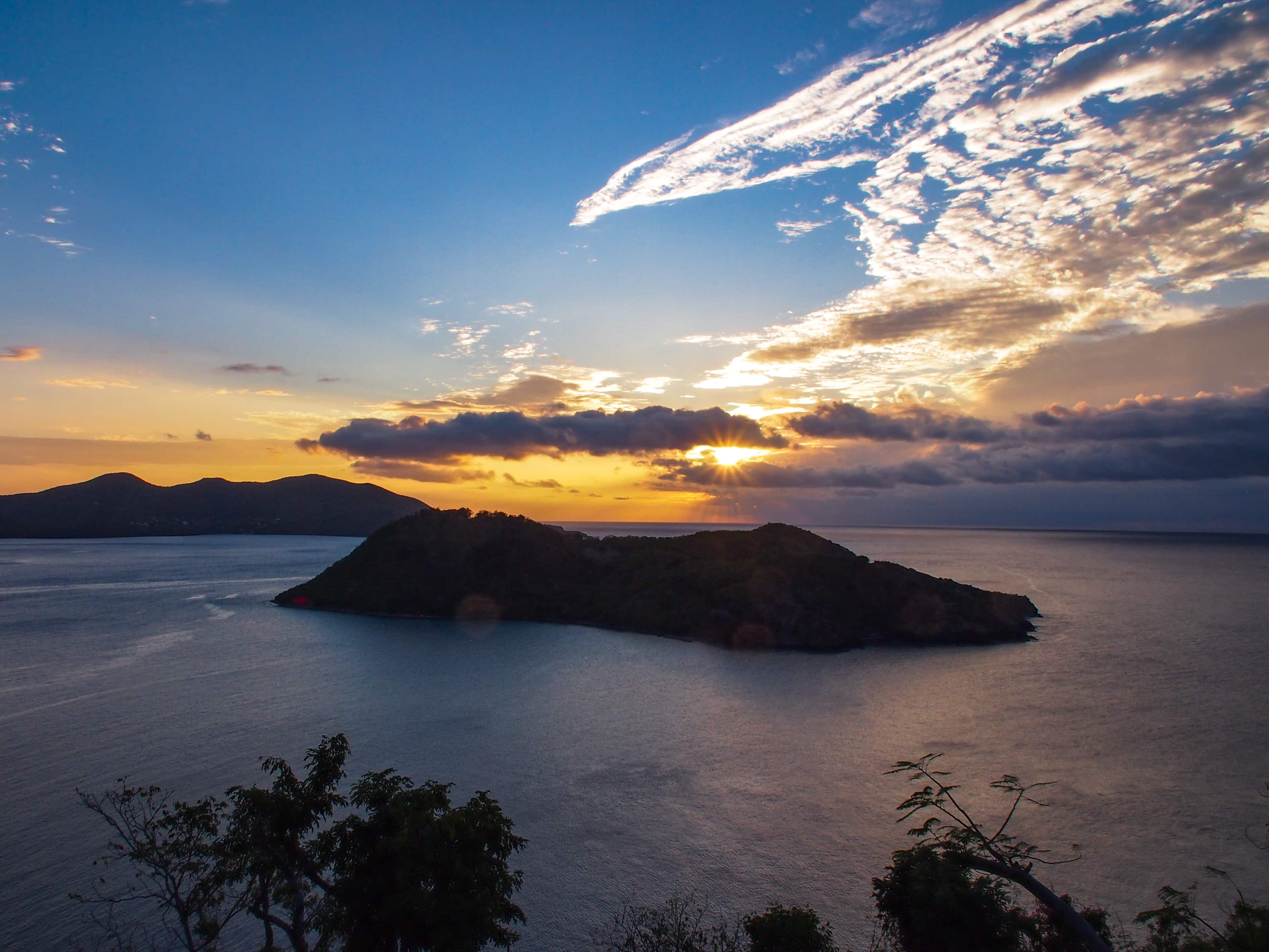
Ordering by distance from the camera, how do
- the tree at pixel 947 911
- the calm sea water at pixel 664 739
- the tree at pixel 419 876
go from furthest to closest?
the calm sea water at pixel 664 739, the tree at pixel 947 911, the tree at pixel 419 876

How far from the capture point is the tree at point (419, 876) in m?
13.6

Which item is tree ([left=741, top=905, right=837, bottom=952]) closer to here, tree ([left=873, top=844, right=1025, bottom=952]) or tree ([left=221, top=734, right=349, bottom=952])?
tree ([left=873, top=844, right=1025, bottom=952])

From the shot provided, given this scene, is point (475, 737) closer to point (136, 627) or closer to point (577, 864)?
point (577, 864)

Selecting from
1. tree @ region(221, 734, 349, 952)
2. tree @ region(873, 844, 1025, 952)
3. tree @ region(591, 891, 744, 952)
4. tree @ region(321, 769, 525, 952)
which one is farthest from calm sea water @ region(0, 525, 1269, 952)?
tree @ region(221, 734, 349, 952)

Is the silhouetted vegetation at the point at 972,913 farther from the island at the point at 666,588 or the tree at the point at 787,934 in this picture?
the island at the point at 666,588

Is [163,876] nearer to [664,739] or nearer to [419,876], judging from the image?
[419,876]

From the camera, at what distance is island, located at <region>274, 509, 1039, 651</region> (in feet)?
258

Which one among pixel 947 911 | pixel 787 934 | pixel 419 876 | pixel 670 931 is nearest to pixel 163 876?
pixel 419 876

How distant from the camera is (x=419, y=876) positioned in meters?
13.9

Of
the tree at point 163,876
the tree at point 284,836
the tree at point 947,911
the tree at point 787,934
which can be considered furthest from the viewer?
the tree at point 787,934

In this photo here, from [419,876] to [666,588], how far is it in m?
77.3

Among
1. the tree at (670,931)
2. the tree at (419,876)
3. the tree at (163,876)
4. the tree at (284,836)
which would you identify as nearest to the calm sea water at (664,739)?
the tree at (670,931)

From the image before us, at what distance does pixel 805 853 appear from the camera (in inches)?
1164

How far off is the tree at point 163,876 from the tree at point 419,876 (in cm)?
264
